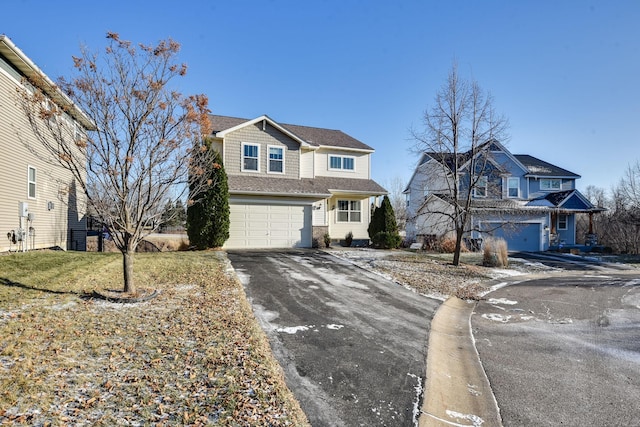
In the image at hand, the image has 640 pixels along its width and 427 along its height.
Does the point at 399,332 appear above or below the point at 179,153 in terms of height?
below

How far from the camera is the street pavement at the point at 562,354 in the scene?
4.15 m

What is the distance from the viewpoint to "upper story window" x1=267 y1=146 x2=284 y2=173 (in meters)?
18.6

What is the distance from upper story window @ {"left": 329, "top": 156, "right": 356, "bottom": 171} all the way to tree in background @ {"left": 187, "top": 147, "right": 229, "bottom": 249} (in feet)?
25.4

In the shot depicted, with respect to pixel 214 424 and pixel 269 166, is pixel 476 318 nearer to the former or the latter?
pixel 214 424

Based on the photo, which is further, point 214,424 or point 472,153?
point 472,153

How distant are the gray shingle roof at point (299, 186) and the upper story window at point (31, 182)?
7.34 metres

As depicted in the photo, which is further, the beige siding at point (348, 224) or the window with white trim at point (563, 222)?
the window with white trim at point (563, 222)

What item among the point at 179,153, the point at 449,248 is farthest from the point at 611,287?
the point at 179,153

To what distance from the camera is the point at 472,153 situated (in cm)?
1473

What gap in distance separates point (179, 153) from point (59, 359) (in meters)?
4.77

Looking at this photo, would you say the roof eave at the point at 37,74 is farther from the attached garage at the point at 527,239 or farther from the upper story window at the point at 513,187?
the upper story window at the point at 513,187

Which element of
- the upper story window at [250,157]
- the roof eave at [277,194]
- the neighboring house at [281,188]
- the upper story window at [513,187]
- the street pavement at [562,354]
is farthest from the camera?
the upper story window at [513,187]

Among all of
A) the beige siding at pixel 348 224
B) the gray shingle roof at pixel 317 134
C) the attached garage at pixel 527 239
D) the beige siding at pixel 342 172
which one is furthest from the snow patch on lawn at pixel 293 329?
the attached garage at pixel 527 239

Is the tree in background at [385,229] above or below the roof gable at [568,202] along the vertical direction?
below
